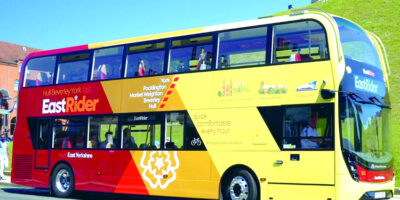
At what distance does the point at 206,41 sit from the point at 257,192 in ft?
13.3

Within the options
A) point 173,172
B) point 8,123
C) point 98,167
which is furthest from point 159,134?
point 8,123

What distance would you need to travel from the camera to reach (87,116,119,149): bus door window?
16391 millimetres

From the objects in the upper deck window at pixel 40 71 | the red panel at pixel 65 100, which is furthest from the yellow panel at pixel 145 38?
the upper deck window at pixel 40 71

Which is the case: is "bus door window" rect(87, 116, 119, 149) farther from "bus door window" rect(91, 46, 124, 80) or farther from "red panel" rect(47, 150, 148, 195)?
"bus door window" rect(91, 46, 124, 80)

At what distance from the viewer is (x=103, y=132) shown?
1667cm

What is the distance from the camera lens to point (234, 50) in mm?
13922

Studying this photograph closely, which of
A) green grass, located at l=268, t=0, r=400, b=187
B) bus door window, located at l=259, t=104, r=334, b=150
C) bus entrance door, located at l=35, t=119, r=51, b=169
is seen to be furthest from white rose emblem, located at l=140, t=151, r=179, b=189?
green grass, located at l=268, t=0, r=400, b=187

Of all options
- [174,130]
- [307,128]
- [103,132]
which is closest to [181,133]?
[174,130]

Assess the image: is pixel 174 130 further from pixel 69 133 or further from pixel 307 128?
pixel 69 133

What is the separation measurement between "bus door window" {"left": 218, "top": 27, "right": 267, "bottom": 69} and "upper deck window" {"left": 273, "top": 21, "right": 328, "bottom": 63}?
0.36 meters

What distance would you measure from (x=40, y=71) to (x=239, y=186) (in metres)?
8.66

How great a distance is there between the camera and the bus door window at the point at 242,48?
13414 mm

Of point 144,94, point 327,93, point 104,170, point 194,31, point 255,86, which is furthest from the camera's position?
point 104,170

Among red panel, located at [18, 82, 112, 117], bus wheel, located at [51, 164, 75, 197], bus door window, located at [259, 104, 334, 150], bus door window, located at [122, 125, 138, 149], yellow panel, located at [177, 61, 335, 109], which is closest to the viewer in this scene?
bus door window, located at [259, 104, 334, 150]
